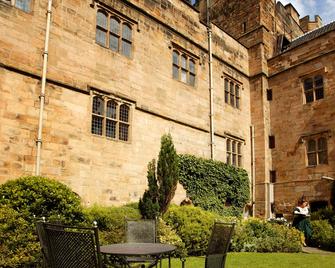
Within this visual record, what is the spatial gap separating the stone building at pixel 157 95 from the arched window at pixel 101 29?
0.14 ft

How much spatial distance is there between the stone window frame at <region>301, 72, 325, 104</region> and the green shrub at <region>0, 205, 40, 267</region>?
14.8 metres

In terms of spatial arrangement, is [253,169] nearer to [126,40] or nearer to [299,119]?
[299,119]

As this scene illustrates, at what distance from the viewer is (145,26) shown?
14.0 meters

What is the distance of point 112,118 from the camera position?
1211 cm

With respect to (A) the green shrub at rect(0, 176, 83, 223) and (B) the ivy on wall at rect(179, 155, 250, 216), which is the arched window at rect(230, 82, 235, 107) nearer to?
(B) the ivy on wall at rect(179, 155, 250, 216)

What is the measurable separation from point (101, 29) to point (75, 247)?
34.5ft

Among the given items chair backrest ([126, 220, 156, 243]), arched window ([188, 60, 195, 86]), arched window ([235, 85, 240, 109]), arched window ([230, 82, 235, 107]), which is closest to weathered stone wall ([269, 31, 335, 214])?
arched window ([235, 85, 240, 109])

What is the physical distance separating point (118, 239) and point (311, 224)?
8.36 m

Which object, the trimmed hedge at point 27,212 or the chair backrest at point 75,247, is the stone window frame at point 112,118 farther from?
the chair backrest at point 75,247

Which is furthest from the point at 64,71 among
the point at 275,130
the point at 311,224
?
the point at 275,130

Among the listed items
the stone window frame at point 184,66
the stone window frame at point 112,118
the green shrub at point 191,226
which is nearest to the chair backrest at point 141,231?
the green shrub at point 191,226

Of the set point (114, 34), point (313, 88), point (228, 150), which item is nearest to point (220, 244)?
point (114, 34)

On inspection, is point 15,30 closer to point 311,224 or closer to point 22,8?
point 22,8

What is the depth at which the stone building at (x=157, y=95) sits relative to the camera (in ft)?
33.3
